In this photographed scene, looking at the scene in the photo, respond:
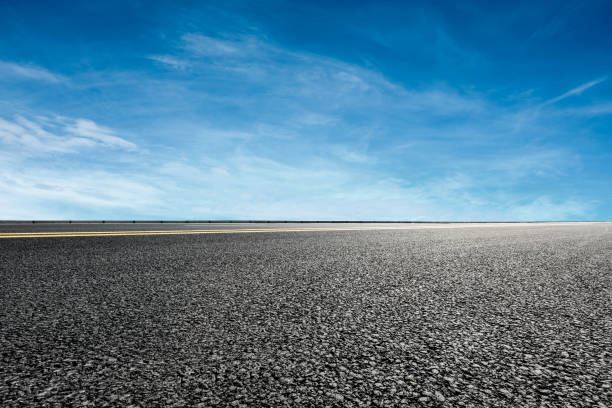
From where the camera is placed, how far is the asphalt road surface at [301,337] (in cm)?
120

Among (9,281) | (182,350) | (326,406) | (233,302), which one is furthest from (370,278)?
(9,281)

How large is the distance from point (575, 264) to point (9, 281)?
477 cm

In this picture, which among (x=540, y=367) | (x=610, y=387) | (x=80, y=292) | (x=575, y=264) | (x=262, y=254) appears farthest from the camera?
(x=262, y=254)

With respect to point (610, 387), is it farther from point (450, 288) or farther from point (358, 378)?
point (450, 288)

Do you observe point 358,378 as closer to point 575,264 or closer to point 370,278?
point 370,278

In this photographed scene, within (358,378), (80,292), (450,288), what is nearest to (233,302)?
(80,292)

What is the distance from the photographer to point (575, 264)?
4098mm

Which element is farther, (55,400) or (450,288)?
(450,288)

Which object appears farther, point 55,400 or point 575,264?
point 575,264

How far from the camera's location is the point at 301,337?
167 cm

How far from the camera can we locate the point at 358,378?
50.6 inches

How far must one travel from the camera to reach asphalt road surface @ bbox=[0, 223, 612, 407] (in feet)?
3.93

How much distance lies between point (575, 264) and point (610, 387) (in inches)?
130

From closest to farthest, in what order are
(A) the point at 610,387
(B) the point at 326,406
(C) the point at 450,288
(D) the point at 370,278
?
1. (B) the point at 326,406
2. (A) the point at 610,387
3. (C) the point at 450,288
4. (D) the point at 370,278
